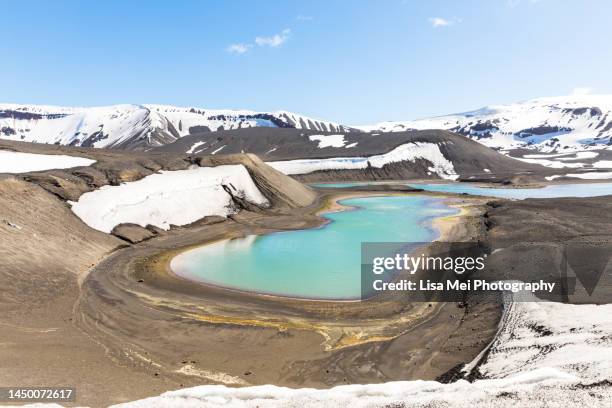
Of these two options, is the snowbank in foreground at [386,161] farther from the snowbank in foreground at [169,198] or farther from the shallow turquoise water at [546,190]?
the snowbank in foreground at [169,198]

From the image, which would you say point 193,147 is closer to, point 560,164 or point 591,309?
point 560,164

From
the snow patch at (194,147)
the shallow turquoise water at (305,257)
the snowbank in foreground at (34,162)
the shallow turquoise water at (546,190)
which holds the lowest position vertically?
the shallow turquoise water at (305,257)

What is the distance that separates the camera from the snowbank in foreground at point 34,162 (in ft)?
100

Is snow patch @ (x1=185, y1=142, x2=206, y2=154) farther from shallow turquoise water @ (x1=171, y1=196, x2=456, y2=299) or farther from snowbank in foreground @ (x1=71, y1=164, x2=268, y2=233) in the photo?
shallow turquoise water @ (x1=171, y1=196, x2=456, y2=299)

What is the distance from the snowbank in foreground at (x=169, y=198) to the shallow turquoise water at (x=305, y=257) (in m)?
6.49

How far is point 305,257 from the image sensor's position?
23.8 meters

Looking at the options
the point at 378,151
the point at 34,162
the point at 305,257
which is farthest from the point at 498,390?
the point at 378,151

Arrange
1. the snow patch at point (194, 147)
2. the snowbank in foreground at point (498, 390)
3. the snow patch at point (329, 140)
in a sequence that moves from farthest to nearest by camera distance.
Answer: the snow patch at point (194, 147) → the snow patch at point (329, 140) → the snowbank in foreground at point (498, 390)

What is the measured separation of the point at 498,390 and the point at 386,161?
82870 mm

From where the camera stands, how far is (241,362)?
11531 millimetres

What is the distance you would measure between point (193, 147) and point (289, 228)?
97.0 m

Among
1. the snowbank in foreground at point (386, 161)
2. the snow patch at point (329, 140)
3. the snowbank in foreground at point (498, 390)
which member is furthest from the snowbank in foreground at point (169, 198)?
the snow patch at point (329, 140)

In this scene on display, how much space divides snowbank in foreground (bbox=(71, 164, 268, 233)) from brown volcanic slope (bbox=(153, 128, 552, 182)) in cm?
3939

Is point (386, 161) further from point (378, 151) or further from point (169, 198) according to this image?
point (169, 198)
